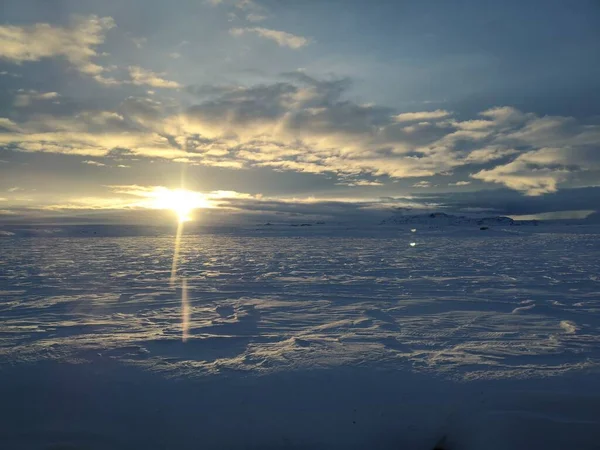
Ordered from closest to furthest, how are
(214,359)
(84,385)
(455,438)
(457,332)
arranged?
(455,438) < (84,385) < (214,359) < (457,332)

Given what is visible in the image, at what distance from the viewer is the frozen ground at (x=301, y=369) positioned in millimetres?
3883

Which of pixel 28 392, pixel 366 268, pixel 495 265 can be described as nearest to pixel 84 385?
pixel 28 392

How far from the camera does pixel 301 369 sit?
202 inches

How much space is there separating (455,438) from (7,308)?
848 cm

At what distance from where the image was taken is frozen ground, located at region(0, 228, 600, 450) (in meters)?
3.88

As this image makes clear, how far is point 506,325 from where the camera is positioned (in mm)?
6926

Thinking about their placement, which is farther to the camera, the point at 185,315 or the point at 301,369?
the point at 185,315

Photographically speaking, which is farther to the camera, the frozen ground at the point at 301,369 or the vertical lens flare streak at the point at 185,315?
the vertical lens flare streak at the point at 185,315

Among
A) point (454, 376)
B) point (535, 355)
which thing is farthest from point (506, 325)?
point (454, 376)

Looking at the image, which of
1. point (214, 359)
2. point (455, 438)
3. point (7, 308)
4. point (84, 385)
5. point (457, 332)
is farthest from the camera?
point (7, 308)

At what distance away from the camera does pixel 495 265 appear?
15.0 meters

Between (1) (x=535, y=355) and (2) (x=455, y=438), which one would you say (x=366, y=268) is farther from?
(2) (x=455, y=438)

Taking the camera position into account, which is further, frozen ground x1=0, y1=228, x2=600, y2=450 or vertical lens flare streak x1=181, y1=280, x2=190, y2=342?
vertical lens flare streak x1=181, y1=280, x2=190, y2=342

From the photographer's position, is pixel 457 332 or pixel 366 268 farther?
pixel 366 268
